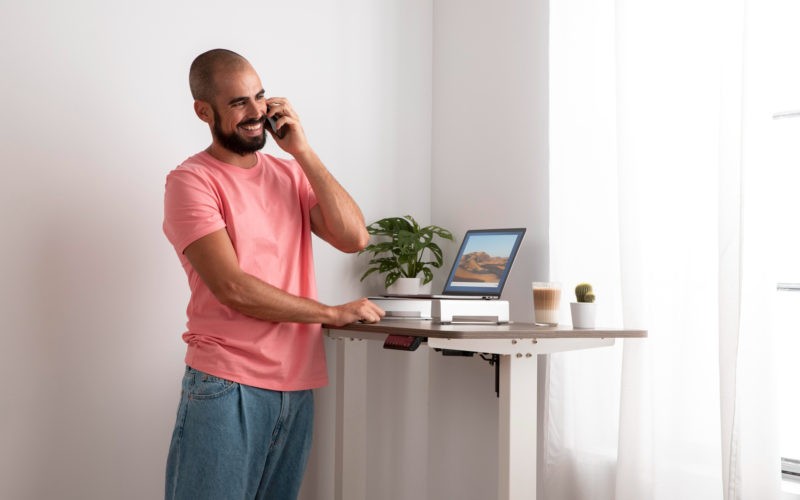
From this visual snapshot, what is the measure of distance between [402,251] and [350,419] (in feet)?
2.09

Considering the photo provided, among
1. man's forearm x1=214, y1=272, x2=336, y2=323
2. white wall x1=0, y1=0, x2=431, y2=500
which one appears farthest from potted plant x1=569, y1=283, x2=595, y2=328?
white wall x1=0, y1=0, x2=431, y2=500

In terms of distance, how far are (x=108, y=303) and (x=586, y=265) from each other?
1502 mm

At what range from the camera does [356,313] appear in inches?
78.9

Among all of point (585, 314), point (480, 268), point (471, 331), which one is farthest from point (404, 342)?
point (480, 268)

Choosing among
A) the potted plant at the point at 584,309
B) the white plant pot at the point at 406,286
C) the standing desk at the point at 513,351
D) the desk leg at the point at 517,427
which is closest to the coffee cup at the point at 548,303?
the potted plant at the point at 584,309

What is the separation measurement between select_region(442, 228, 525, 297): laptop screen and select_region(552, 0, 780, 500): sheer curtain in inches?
7.3

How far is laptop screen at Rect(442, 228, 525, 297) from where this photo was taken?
2414 mm

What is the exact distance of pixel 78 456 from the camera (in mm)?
2256

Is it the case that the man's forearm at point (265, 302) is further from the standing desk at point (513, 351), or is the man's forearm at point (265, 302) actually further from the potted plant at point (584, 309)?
the potted plant at point (584, 309)

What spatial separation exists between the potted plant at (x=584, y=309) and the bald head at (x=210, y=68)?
1.12 m

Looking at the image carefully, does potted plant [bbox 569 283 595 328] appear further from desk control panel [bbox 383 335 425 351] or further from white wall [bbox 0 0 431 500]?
white wall [bbox 0 0 431 500]

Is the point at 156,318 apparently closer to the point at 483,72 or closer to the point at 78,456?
the point at 78,456

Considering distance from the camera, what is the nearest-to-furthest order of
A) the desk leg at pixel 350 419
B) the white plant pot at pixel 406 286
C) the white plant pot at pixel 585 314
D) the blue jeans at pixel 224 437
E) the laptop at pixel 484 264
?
the blue jeans at pixel 224 437, the white plant pot at pixel 585 314, the laptop at pixel 484 264, the desk leg at pixel 350 419, the white plant pot at pixel 406 286

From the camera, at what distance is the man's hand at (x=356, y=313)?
1959 millimetres
